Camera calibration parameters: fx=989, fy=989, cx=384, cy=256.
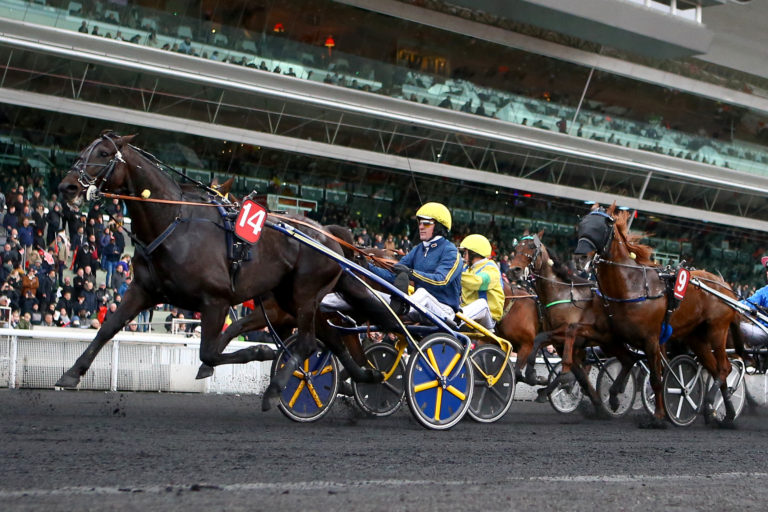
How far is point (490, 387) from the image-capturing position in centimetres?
854

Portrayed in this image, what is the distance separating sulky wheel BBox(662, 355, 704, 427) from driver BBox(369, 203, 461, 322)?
9.50 feet

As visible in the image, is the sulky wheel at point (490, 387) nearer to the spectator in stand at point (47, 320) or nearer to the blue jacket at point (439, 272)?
the blue jacket at point (439, 272)

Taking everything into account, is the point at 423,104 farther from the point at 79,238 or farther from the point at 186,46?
the point at 79,238

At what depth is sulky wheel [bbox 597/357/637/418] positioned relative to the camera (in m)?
11.1

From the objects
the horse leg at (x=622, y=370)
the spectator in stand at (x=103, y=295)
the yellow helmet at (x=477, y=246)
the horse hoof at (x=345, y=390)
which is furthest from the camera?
the spectator in stand at (x=103, y=295)

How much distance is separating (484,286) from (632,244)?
1.63m

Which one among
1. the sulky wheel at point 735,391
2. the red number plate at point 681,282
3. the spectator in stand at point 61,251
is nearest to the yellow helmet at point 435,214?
the red number plate at point 681,282

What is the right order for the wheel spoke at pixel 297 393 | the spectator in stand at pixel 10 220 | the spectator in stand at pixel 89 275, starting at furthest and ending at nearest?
the spectator in stand at pixel 10 220 < the spectator in stand at pixel 89 275 < the wheel spoke at pixel 297 393

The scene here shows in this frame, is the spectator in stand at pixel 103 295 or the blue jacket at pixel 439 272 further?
the spectator in stand at pixel 103 295

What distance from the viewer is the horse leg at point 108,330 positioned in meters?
6.78

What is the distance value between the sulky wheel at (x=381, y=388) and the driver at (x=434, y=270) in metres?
0.59

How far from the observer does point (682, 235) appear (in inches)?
1251

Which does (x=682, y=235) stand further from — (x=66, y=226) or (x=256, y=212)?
(x=256, y=212)

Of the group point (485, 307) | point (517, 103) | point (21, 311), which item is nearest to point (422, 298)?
point (485, 307)
